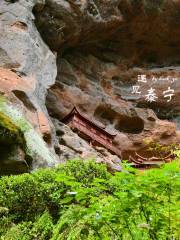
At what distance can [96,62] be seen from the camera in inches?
829

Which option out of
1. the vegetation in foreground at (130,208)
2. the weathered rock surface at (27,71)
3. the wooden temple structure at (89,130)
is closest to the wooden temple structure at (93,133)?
the wooden temple structure at (89,130)

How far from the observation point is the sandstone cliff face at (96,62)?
13258 mm

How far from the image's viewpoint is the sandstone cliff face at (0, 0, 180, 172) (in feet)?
43.5

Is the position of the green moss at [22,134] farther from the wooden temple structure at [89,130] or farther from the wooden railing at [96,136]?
the wooden railing at [96,136]

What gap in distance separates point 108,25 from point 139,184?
667 inches

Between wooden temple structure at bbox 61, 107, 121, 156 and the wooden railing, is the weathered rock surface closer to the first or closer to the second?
wooden temple structure at bbox 61, 107, 121, 156

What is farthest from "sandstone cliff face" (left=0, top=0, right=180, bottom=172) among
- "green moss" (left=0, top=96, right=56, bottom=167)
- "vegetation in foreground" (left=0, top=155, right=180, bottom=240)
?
"vegetation in foreground" (left=0, top=155, right=180, bottom=240)

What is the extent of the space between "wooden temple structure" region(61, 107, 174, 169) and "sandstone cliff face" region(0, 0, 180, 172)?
0.76 meters

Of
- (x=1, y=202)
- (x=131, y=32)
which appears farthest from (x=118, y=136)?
(x=1, y=202)

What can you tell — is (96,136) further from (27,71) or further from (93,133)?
(27,71)

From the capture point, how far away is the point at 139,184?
2623 mm

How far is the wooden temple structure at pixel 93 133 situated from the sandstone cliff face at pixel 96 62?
29.8 inches

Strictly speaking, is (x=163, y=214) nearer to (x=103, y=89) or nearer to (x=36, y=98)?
(x=36, y=98)

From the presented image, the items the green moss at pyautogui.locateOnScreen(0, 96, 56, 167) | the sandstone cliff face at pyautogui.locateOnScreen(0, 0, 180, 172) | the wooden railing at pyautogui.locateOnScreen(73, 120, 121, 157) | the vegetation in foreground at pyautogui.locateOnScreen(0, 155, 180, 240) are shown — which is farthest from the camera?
the wooden railing at pyautogui.locateOnScreen(73, 120, 121, 157)
